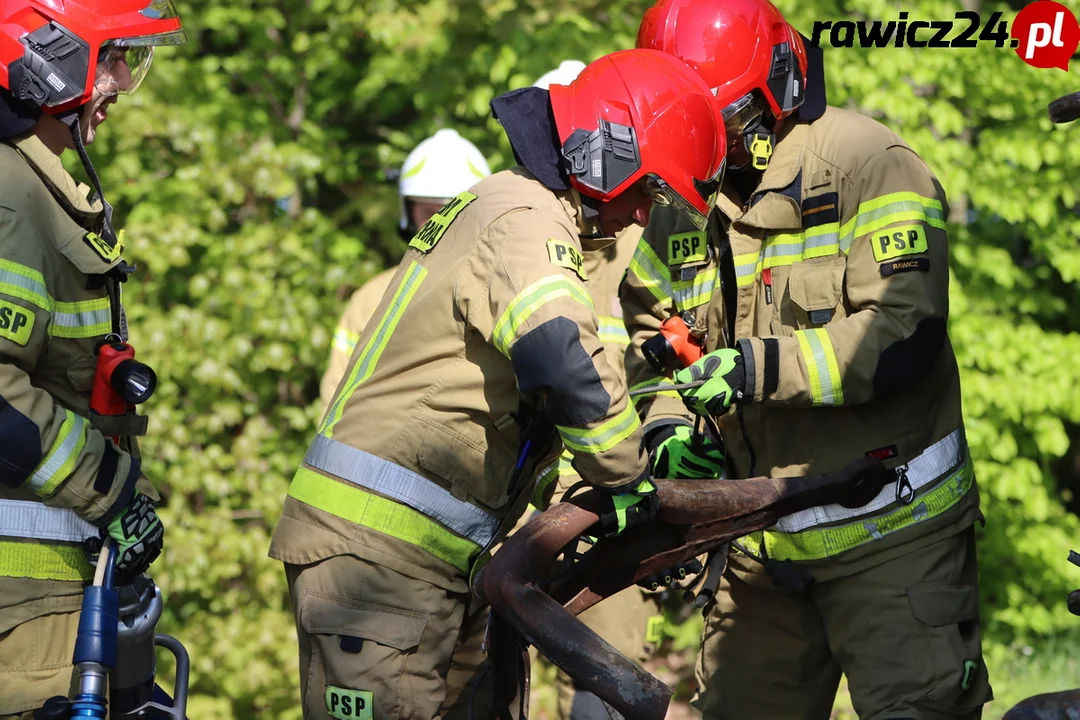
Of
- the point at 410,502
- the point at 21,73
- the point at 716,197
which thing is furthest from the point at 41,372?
the point at 716,197

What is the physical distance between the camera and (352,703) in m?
3.12

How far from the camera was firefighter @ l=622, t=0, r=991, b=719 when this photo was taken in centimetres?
328

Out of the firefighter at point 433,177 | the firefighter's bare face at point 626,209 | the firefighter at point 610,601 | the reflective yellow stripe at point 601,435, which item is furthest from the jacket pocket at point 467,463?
the firefighter at point 433,177

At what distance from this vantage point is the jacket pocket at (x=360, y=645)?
124 inches

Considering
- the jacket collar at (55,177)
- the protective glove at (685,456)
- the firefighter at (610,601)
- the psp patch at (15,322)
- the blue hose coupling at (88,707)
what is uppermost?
the jacket collar at (55,177)

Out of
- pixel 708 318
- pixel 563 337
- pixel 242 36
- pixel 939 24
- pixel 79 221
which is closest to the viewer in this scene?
pixel 563 337

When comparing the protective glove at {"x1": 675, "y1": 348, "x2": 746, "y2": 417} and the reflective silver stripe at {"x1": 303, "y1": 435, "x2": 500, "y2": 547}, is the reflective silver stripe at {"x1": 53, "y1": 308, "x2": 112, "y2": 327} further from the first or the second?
the protective glove at {"x1": 675, "y1": 348, "x2": 746, "y2": 417}

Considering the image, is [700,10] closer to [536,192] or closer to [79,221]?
[536,192]

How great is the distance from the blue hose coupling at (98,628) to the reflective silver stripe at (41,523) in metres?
0.17

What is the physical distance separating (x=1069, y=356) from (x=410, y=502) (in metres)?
3.87

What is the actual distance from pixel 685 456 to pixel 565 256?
1032 millimetres

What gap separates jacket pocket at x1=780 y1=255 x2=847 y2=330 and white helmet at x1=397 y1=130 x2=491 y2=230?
2700 mm

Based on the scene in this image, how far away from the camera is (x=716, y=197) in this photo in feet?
11.6

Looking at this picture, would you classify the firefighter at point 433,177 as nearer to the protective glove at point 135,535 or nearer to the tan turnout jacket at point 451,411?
the protective glove at point 135,535
